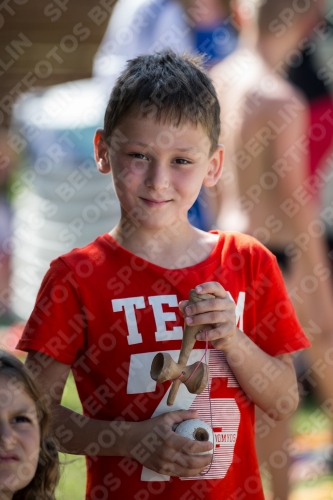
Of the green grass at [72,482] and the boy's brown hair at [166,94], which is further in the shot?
the green grass at [72,482]

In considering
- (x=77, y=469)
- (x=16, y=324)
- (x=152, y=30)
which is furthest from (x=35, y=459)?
(x=16, y=324)

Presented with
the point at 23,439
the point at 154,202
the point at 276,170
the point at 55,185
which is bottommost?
the point at 55,185

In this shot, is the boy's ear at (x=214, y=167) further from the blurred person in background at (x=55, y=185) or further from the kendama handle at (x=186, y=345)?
the blurred person in background at (x=55, y=185)

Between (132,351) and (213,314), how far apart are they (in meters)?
0.23

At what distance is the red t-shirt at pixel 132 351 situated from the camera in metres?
1.64

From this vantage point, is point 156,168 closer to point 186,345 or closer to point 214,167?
point 214,167

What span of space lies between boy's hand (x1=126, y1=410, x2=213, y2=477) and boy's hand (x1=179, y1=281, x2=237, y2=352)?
179mm

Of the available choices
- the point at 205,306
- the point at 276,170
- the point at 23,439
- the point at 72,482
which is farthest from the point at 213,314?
the point at 72,482

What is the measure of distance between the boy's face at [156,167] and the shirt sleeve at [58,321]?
209 millimetres

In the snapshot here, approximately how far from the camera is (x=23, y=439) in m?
1.51

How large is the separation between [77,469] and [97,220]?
3.19m

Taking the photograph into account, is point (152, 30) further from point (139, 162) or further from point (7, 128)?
point (7, 128)

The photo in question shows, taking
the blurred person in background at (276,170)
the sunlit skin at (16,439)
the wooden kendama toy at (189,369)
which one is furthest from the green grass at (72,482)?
the wooden kendama toy at (189,369)

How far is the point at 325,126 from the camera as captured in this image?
2941mm
